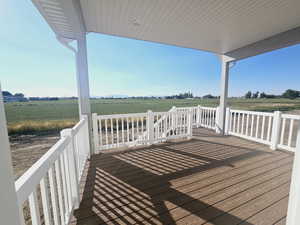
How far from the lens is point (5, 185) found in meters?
0.45

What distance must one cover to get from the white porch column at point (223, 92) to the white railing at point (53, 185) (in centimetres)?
484

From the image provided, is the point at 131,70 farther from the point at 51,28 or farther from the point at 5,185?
the point at 5,185

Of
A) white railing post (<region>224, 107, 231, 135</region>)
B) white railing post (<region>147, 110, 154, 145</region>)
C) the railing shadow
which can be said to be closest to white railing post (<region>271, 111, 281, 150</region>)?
the railing shadow

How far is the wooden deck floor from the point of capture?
5.30ft

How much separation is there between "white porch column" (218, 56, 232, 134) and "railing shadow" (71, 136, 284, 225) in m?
1.53

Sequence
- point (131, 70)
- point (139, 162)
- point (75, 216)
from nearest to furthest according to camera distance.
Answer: point (75, 216), point (139, 162), point (131, 70)

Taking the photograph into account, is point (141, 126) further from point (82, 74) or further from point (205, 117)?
point (205, 117)

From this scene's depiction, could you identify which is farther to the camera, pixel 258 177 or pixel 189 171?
pixel 189 171

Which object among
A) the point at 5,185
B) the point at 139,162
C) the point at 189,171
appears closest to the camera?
the point at 5,185

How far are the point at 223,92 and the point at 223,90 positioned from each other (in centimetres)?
7

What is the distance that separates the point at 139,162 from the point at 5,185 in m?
2.64

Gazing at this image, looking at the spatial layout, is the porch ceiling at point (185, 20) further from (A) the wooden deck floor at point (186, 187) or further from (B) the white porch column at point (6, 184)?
(A) the wooden deck floor at point (186, 187)

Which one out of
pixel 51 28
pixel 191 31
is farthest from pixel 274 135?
pixel 51 28

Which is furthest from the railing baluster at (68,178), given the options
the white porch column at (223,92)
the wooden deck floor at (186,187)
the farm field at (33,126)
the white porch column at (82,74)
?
the white porch column at (223,92)
